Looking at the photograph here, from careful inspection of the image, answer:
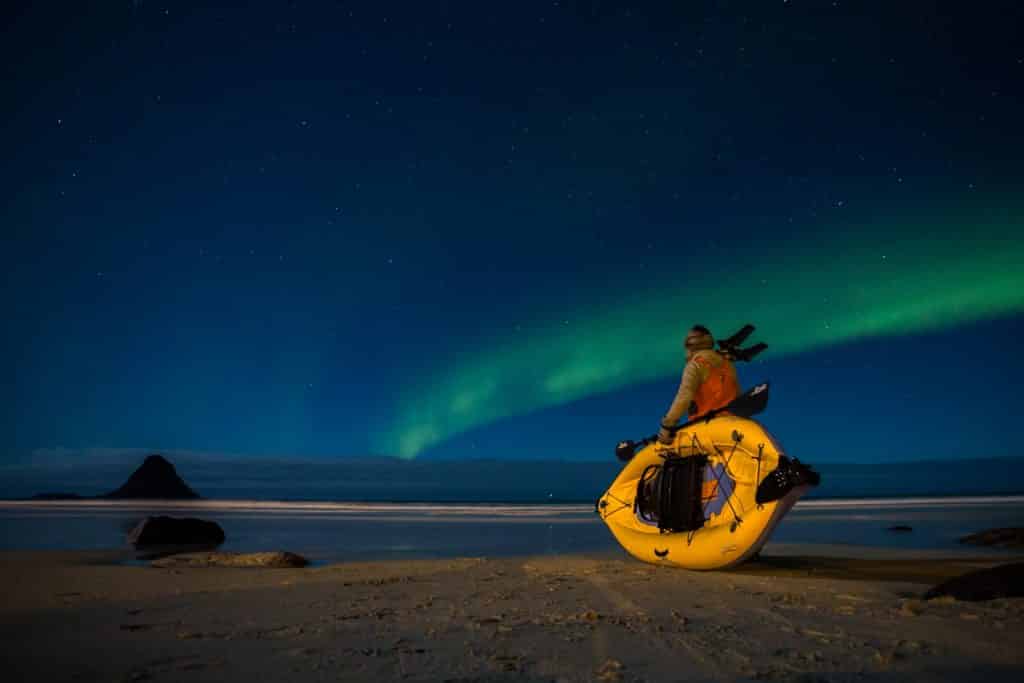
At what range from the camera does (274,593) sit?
744 centimetres

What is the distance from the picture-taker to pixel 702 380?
980 centimetres

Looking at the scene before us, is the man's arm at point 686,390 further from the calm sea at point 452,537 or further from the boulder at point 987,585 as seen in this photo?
the calm sea at point 452,537

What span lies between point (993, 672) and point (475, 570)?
276 inches

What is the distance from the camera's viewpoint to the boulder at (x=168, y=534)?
15188mm

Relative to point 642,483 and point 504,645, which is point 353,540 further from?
point 504,645

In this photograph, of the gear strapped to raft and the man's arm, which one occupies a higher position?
the man's arm

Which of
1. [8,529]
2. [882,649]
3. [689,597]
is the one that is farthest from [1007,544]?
[8,529]

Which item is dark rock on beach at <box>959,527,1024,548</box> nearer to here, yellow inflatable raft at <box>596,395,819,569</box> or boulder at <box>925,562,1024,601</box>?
yellow inflatable raft at <box>596,395,819,569</box>

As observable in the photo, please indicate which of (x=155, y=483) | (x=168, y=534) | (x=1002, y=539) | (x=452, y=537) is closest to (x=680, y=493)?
(x=1002, y=539)

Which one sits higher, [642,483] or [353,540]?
[642,483]

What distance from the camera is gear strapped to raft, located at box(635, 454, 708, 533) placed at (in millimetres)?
9828

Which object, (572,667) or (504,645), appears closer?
(572,667)

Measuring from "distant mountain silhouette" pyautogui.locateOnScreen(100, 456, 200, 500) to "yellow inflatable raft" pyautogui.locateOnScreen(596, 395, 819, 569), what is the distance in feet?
234

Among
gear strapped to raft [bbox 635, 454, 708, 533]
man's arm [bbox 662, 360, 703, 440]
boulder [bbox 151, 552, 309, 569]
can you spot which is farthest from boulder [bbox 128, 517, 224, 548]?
man's arm [bbox 662, 360, 703, 440]
